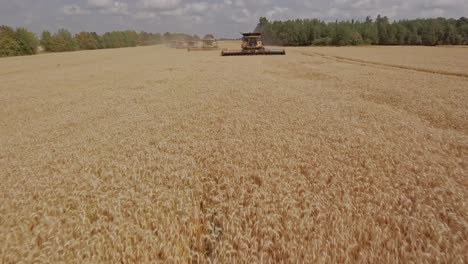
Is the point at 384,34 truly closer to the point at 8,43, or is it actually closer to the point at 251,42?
the point at 251,42

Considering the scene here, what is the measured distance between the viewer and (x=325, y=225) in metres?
3.04

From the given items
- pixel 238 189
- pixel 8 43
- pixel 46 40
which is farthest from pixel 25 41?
pixel 238 189

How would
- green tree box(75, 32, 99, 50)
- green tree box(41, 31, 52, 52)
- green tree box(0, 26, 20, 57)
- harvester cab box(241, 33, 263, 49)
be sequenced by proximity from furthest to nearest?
green tree box(75, 32, 99, 50), green tree box(41, 31, 52, 52), green tree box(0, 26, 20, 57), harvester cab box(241, 33, 263, 49)

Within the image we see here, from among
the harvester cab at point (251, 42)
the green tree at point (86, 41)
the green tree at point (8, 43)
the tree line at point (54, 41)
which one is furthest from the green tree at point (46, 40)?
the harvester cab at point (251, 42)

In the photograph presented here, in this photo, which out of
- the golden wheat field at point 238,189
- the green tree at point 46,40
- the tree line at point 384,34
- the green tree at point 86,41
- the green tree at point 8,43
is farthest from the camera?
the green tree at point 86,41

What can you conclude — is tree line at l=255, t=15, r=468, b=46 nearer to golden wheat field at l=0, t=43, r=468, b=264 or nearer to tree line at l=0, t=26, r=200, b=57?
tree line at l=0, t=26, r=200, b=57

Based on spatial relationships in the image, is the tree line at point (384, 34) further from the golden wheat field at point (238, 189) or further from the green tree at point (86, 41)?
the golden wheat field at point (238, 189)

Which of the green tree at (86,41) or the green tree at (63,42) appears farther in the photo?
A: the green tree at (86,41)

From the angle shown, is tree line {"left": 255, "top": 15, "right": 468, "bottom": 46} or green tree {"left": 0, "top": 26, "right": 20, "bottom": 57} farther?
tree line {"left": 255, "top": 15, "right": 468, "bottom": 46}

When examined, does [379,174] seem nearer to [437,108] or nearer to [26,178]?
[26,178]

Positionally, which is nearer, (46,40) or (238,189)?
(238,189)

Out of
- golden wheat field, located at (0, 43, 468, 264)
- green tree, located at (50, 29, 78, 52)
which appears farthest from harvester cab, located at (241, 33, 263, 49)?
green tree, located at (50, 29, 78, 52)

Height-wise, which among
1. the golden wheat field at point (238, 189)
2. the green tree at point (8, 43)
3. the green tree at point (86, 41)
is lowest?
the golden wheat field at point (238, 189)

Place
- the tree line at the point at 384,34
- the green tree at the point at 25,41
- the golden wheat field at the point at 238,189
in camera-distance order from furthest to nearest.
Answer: the tree line at the point at 384,34, the green tree at the point at 25,41, the golden wheat field at the point at 238,189
